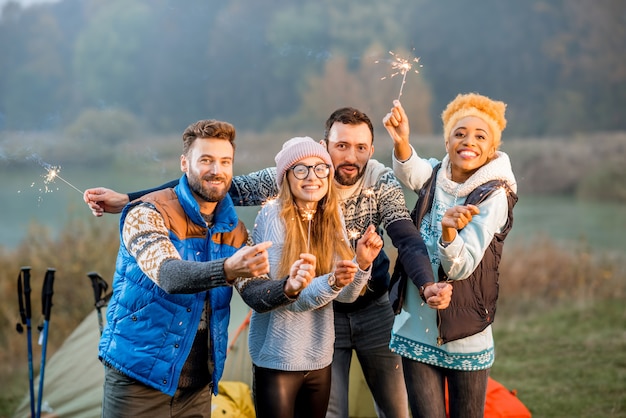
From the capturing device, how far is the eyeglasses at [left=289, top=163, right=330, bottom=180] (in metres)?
2.62

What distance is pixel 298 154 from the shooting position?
2627 millimetres

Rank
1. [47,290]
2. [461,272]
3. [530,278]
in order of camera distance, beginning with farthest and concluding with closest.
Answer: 1. [530,278]
2. [47,290]
3. [461,272]

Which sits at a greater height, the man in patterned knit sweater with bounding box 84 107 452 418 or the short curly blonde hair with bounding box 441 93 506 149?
the short curly blonde hair with bounding box 441 93 506 149

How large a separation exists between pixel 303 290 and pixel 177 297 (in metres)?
0.44

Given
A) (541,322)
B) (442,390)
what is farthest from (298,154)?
(541,322)

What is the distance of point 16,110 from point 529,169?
7065 mm

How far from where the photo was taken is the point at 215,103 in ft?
35.9

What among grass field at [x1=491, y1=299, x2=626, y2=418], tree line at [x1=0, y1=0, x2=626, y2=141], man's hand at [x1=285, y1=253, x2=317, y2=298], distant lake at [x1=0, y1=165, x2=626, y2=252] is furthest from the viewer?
tree line at [x1=0, y1=0, x2=626, y2=141]

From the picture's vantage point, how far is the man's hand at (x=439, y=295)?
2.39m

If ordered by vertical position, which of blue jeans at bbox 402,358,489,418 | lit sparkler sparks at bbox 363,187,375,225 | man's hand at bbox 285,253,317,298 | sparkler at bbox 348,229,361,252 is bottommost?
blue jeans at bbox 402,358,489,418

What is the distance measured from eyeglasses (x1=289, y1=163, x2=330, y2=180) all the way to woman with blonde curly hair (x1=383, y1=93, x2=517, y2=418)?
12.8 inches

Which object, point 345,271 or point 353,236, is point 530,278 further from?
point 345,271

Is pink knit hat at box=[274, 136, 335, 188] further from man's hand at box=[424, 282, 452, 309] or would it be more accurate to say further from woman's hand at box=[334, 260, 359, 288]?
man's hand at box=[424, 282, 452, 309]

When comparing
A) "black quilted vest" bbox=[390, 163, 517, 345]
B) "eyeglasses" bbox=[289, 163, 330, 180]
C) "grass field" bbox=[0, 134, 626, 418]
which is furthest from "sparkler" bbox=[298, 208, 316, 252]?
"grass field" bbox=[0, 134, 626, 418]
